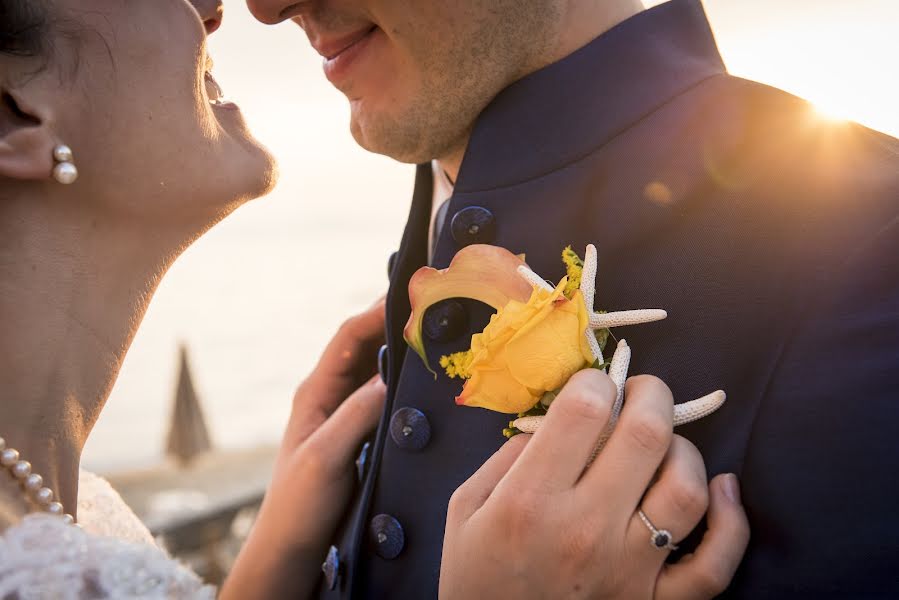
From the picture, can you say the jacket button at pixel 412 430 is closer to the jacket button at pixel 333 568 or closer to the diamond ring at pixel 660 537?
the jacket button at pixel 333 568

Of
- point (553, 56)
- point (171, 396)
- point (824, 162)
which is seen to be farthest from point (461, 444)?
point (171, 396)

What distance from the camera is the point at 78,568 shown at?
1.53 metres

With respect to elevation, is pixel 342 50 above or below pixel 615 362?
above

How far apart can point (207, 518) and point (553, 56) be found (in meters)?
5.22

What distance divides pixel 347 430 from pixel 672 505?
1.23 meters

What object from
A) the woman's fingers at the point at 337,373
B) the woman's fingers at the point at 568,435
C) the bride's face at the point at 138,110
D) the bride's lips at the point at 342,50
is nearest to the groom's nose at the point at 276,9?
the bride's lips at the point at 342,50

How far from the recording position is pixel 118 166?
2090mm

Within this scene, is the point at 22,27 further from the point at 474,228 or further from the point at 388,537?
the point at 388,537

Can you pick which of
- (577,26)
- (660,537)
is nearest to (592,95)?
(577,26)

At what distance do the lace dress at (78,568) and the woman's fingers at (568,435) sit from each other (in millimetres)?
758

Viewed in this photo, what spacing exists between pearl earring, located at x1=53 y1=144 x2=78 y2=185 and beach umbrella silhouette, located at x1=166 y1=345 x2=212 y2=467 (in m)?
8.25

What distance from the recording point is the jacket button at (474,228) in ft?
6.23

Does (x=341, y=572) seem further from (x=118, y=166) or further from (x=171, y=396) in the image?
(x=171, y=396)

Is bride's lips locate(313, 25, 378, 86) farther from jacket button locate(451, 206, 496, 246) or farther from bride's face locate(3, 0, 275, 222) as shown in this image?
jacket button locate(451, 206, 496, 246)
